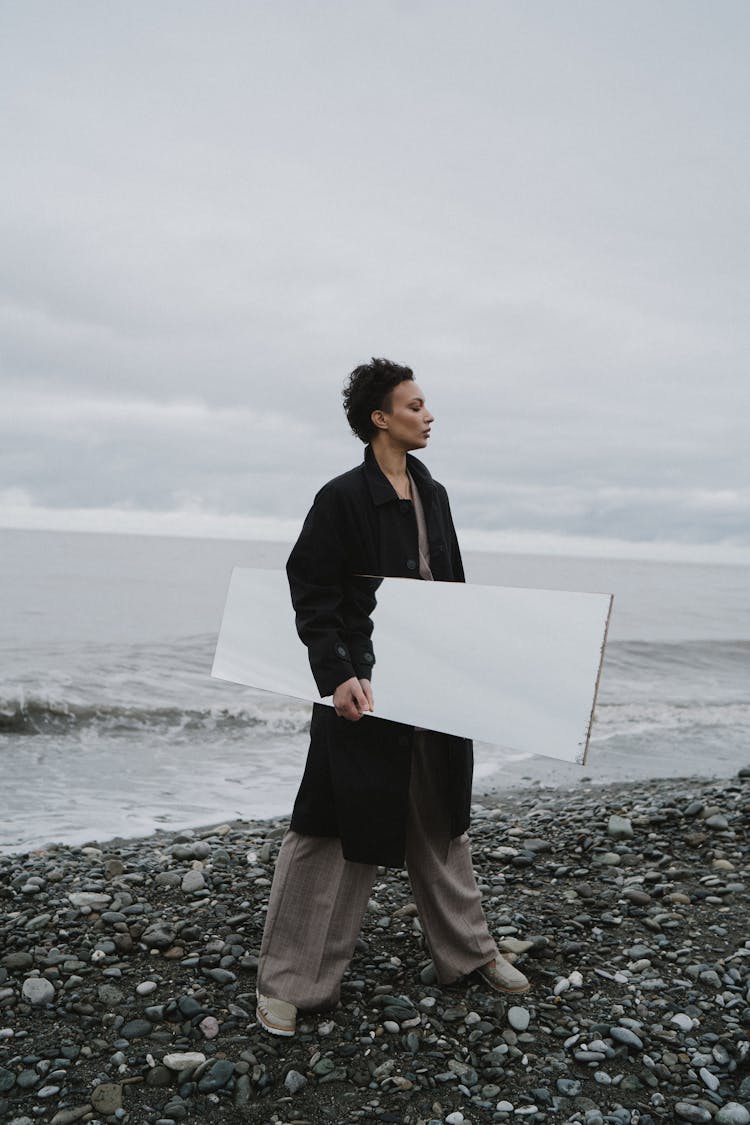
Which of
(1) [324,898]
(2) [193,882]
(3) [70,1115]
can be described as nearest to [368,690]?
(1) [324,898]

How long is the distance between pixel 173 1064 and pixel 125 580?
120 ft

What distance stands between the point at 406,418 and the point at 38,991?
113 inches

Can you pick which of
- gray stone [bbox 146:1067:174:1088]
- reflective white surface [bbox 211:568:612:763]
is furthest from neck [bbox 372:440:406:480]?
gray stone [bbox 146:1067:174:1088]

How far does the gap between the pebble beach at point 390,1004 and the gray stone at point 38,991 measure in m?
0.01

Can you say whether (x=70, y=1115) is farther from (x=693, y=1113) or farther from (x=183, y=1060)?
(x=693, y=1113)

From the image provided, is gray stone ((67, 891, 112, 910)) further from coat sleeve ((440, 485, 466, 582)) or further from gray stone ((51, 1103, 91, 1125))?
coat sleeve ((440, 485, 466, 582))

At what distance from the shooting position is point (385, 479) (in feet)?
11.0

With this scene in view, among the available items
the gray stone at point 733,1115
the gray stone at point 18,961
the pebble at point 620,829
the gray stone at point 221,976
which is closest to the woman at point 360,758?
the gray stone at point 221,976

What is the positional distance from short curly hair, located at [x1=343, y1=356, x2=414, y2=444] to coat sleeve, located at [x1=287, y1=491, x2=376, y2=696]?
1.24 feet

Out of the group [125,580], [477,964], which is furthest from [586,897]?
[125,580]

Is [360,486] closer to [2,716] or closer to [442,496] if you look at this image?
[442,496]

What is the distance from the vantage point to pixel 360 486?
3340 mm

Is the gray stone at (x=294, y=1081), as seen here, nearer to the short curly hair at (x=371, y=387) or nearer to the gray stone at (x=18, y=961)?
the gray stone at (x=18, y=961)

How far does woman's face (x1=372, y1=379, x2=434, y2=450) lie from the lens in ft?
11.0
